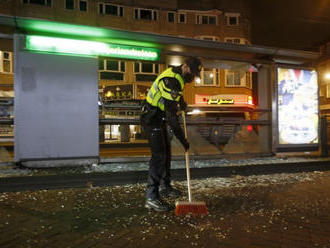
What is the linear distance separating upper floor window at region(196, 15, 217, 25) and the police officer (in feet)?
93.1

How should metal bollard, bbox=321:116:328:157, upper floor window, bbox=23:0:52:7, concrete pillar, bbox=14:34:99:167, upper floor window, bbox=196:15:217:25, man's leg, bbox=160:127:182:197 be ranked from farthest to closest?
upper floor window, bbox=196:15:217:25
upper floor window, bbox=23:0:52:7
metal bollard, bbox=321:116:328:157
concrete pillar, bbox=14:34:99:167
man's leg, bbox=160:127:182:197

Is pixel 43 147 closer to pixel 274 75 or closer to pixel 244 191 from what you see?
pixel 244 191

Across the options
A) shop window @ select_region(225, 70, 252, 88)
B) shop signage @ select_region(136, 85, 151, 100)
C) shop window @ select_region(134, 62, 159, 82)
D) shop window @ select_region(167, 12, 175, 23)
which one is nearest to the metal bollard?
shop signage @ select_region(136, 85, 151, 100)

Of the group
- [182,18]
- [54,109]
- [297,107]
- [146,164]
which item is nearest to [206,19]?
[182,18]

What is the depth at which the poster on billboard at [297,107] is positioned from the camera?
346 inches

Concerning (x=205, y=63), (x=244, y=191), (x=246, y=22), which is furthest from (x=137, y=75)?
(x=244, y=191)

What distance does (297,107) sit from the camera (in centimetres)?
895

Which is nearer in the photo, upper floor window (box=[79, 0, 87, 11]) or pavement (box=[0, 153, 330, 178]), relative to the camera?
pavement (box=[0, 153, 330, 178])

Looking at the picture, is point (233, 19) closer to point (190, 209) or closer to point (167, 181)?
point (167, 181)

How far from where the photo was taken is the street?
116 inches

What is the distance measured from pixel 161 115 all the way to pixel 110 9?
26.0 m

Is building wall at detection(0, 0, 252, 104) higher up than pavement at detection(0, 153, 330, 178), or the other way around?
building wall at detection(0, 0, 252, 104)

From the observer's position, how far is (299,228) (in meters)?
3.34

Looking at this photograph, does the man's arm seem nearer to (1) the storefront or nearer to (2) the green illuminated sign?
(1) the storefront
